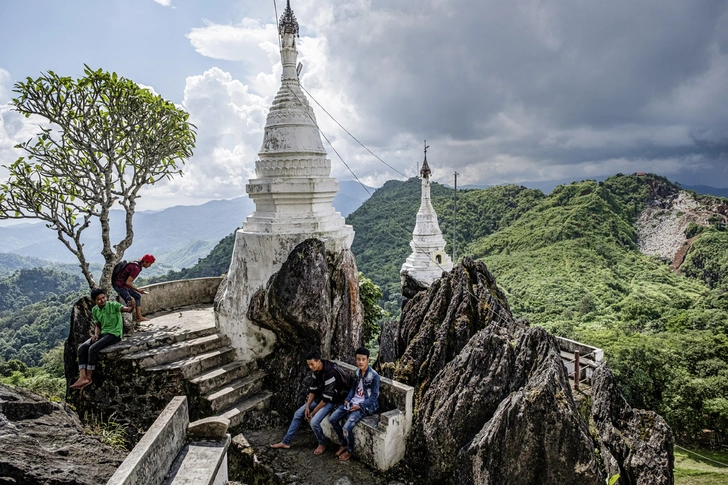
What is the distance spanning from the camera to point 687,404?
66.4 ft

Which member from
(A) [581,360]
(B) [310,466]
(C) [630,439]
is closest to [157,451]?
(B) [310,466]

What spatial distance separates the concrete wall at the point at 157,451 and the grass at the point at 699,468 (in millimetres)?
17373

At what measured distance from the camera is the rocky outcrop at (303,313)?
8.41 metres

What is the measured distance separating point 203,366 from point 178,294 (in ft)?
13.2

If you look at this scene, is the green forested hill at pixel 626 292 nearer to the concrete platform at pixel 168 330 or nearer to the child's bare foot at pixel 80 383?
the concrete platform at pixel 168 330

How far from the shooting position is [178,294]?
11.9 m

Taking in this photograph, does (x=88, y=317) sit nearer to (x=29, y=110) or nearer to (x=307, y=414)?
(x=29, y=110)

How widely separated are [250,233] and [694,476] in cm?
1783

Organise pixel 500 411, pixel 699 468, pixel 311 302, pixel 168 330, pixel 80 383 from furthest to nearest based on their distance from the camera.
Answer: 1. pixel 699 468
2. pixel 168 330
3. pixel 311 302
4. pixel 80 383
5. pixel 500 411

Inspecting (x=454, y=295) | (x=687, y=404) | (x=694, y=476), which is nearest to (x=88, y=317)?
(x=454, y=295)

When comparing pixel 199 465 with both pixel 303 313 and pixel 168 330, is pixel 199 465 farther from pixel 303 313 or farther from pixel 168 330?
pixel 168 330

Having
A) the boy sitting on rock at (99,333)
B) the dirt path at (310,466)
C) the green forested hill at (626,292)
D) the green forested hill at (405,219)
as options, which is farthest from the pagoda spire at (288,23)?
the green forested hill at (405,219)

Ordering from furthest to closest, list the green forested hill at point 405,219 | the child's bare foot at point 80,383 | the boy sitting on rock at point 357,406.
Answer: the green forested hill at point 405,219
the child's bare foot at point 80,383
the boy sitting on rock at point 357,406

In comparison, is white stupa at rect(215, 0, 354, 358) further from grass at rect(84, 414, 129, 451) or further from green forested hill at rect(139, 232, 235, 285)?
green forested hill at rect(139, 232, 235, 285)
